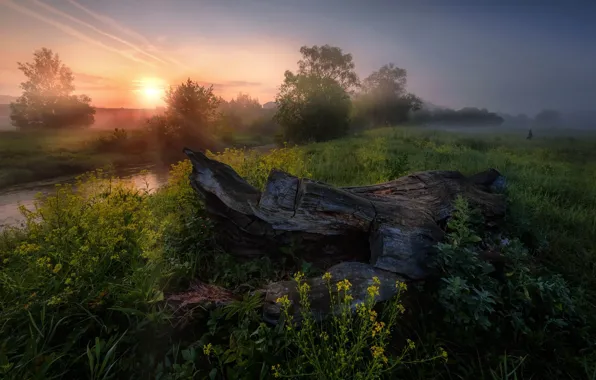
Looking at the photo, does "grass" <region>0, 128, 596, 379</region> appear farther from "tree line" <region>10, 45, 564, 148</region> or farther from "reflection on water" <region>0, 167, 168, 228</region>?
"tree line" <region>10, 45, 564, 148</region>

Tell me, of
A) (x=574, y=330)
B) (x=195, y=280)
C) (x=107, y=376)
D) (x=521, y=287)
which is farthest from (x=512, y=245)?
(x=107, y=376)

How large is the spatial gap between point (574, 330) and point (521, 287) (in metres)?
0.61

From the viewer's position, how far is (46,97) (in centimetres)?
A: 2969

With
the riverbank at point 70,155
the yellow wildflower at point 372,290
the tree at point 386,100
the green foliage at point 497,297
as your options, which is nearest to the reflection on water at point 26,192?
the riverbank at point 70,155

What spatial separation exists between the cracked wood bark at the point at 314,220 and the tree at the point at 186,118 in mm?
24646

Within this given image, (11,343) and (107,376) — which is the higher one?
(11,343)

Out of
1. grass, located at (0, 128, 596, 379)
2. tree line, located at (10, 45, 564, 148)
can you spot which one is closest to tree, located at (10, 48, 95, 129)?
tree line, located at (10, 45, 564, 148)

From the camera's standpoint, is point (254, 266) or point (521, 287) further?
point (254, 266)

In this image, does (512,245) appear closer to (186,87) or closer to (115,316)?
(115,316)

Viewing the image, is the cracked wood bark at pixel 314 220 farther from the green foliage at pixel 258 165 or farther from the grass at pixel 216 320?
the green foliage at pixel 258 165

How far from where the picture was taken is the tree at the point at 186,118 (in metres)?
27.1

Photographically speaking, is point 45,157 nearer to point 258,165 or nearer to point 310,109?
point 258,165

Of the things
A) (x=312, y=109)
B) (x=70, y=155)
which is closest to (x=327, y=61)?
(x=312, y=109)

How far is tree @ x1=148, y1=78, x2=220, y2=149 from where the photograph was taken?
88.8 ft
